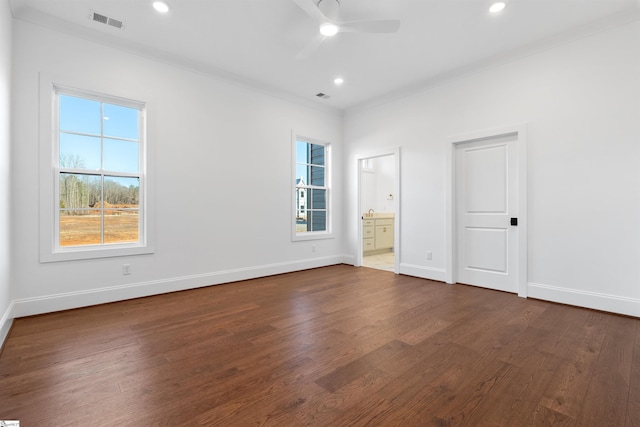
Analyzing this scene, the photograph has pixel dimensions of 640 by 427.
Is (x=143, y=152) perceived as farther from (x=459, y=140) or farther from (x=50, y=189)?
(x=459, y=140)

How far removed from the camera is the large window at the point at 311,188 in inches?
215

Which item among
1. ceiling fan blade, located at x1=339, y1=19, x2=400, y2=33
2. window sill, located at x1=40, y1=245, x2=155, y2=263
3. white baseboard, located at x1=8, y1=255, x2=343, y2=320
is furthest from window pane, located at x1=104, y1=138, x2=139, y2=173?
ceiling fan blade, located at x1=339, y1=19, x2=400, y2=33

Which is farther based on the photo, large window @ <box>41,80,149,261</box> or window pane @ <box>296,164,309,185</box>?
window pane @ <box>296,164,309,185</box>

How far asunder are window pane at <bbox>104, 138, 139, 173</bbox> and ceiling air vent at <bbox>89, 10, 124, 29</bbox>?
1230mm

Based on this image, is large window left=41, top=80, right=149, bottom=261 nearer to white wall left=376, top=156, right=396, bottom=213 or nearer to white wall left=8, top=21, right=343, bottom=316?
white wall left=8, top=21, right=343, bottom=316

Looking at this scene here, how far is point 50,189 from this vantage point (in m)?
3.10

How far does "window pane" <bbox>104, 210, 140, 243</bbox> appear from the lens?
3.54m

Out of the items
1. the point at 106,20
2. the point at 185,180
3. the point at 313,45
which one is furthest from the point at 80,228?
the point at 313,45

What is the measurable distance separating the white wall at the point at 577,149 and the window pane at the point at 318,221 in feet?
7.46

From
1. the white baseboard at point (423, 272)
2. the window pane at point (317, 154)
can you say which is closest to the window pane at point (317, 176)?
the window pane at point (317, 154)

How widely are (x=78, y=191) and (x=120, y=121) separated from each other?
0.96m

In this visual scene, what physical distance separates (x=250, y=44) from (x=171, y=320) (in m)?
3.22

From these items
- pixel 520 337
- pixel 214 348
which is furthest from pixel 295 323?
pixel 520 337

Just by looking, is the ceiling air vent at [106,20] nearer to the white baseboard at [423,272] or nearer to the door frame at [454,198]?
the door frame at [454,198]
